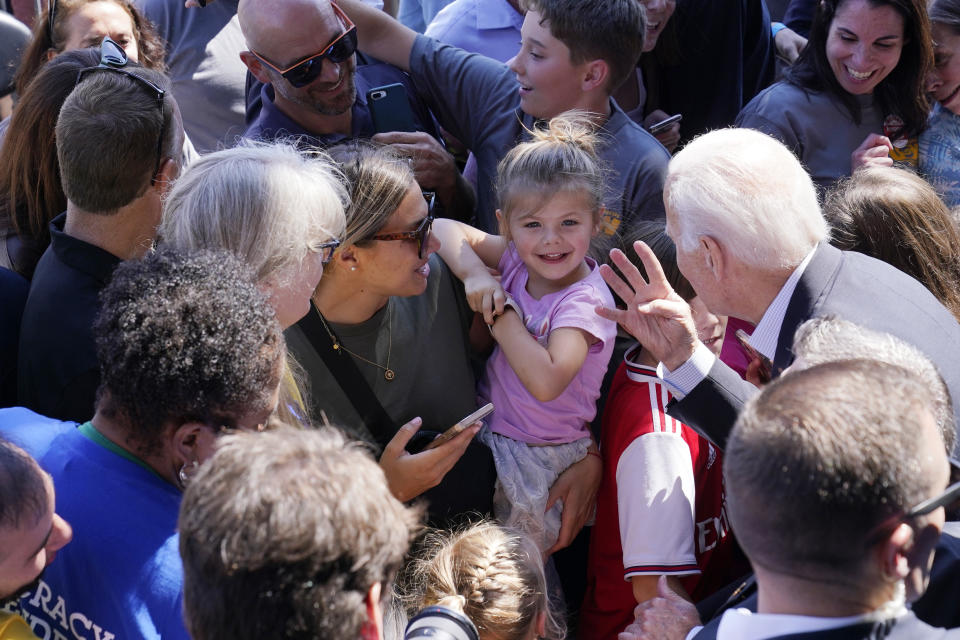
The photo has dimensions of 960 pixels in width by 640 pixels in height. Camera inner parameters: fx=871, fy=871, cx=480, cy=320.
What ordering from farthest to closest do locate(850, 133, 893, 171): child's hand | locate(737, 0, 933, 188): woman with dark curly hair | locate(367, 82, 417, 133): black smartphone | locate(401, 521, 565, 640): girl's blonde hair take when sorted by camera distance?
locate(737, 0, 933, 188): woman with dark curly hair → locate(850, 133, 893, 171): child's hand → locate(367, 82, 417, 133): black smartphone → locate(401, 521, 565, 640): girl's blonde hair

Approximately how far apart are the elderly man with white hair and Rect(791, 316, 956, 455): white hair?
28 cm

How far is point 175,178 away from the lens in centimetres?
247

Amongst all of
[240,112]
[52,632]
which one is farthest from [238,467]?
[240,112]

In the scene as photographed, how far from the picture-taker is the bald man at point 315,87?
3143 mm

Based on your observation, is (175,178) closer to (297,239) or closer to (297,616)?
(297,239)

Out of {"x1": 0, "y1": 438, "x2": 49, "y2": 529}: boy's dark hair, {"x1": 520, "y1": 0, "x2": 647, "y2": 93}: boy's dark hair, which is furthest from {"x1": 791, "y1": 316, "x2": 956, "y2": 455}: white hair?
{"x1": 520, "y1": 0, "x2": 647, "y2": 93}: boy's dark hair

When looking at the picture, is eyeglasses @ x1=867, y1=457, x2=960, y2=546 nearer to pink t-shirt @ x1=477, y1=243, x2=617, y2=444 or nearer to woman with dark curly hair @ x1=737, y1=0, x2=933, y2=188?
pink t-shirt @ x1=477, y1=243, x2=617, y2=444

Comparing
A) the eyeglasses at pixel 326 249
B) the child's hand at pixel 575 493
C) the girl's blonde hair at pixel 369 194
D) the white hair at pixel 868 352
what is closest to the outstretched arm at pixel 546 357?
the child's hand at pixel 575 493

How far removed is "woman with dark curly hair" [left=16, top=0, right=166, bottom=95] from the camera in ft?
11.0

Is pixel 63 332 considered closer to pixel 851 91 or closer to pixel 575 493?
pixel 575 493

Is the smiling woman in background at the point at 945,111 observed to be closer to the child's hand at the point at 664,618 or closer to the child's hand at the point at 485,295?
the child's hand at the point at 485,295

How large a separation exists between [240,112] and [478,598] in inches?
110

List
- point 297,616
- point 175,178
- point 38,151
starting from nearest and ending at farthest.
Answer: point 297,616 → point 175,178 → point 38,151

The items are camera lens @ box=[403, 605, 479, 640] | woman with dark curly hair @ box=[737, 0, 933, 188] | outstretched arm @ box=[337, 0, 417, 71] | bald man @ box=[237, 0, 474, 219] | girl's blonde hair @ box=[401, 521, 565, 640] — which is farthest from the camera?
outstretched arm @ box=[337, 0, 417, 71]
